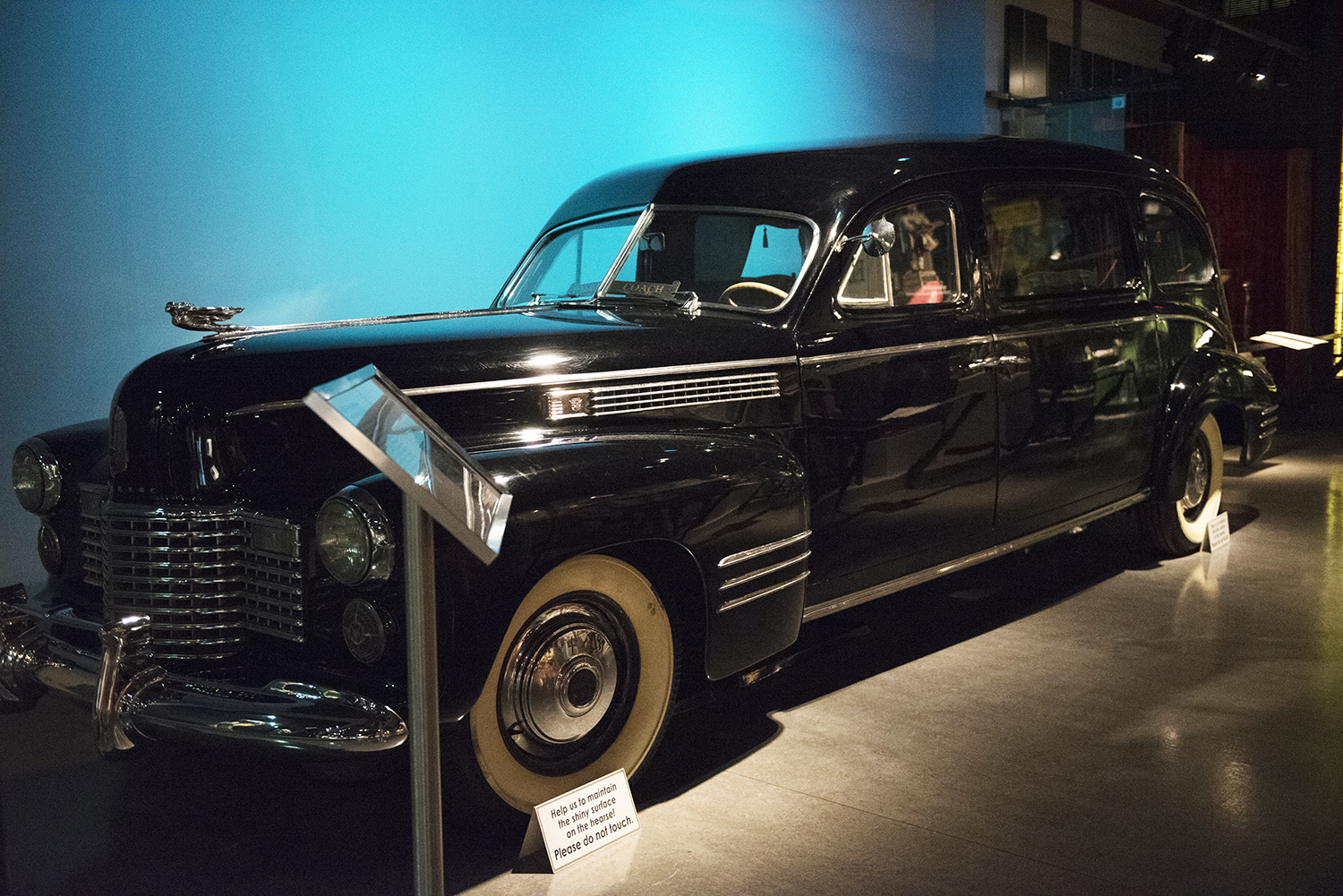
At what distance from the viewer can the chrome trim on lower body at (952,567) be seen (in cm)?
347

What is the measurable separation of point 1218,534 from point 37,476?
15.7 ft

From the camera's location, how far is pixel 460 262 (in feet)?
17.8

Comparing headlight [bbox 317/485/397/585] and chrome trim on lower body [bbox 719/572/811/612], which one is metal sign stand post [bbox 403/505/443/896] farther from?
chrome trim on lower body [bbox 719/572/811/612]

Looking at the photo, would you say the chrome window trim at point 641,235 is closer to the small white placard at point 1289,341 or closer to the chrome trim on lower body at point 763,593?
the chrome trim on lower body at point 763,593

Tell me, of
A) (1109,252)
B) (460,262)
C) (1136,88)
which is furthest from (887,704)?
(1136,88)

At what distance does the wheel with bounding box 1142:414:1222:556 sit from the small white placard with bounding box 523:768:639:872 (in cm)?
314

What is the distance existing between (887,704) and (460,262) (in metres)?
3.08

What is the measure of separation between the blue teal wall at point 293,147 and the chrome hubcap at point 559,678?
2648mm

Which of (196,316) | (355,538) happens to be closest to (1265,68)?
(196,316)

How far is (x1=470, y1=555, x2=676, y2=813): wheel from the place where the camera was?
2557 millimetres

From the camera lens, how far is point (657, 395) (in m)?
3.05

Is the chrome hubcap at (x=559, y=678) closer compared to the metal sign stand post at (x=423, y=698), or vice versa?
the metal sign stand post at (x=423, y=698)

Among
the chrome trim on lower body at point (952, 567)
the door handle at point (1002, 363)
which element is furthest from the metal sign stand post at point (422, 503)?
the door handle at point (1002, 363)

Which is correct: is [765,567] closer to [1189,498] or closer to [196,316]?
[196,316]
